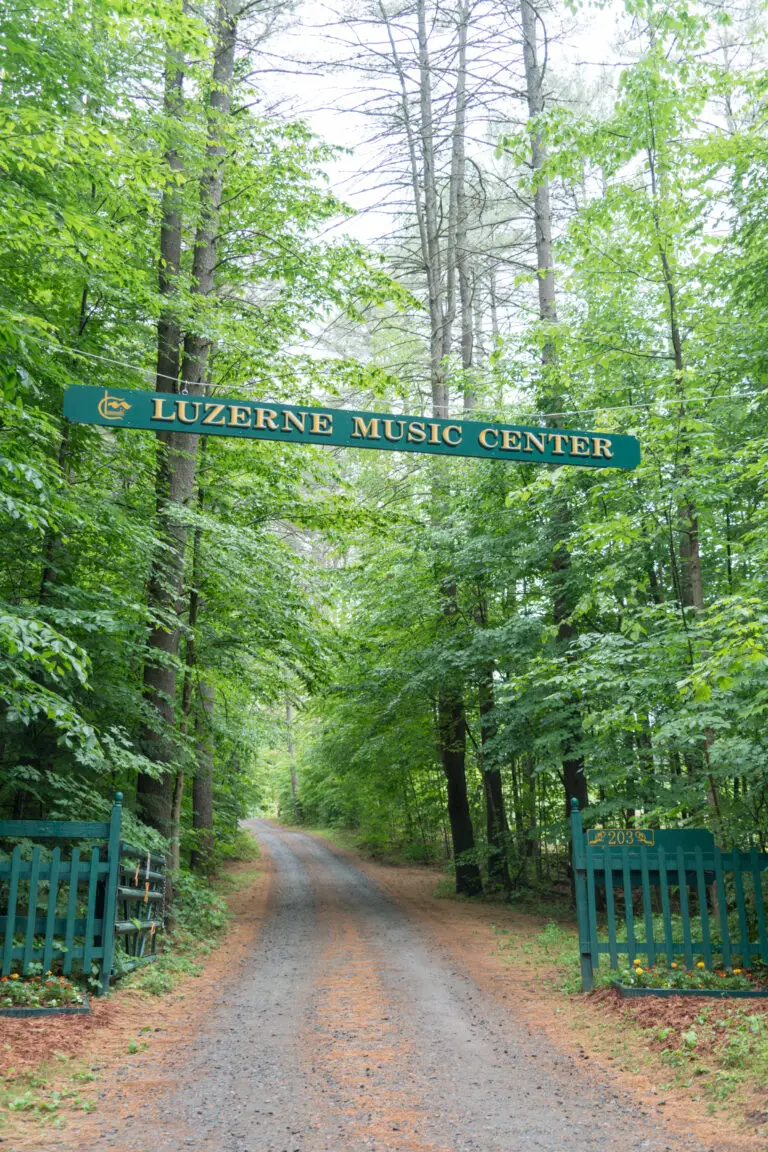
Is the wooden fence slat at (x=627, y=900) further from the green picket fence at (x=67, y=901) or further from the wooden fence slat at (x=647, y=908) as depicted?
the green picket fence at (x=67, y=901)

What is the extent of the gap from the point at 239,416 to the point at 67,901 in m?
4.78

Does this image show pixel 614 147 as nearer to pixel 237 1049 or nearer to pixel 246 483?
pixel 246 483

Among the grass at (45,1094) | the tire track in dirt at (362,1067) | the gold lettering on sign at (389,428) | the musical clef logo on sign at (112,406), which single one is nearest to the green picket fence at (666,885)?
the tire track in dirt at (362,1067)

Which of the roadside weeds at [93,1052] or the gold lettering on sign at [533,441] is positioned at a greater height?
the gold lettering on sign at [533,441]

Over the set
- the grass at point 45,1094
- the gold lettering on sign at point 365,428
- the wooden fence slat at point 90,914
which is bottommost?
the grass at point 45,1094

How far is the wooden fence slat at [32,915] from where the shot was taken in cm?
695

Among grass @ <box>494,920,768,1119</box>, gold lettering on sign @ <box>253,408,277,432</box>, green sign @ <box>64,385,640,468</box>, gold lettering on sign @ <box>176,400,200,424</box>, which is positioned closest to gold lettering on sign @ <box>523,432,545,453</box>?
green sign @ <box>64,385,640,468</box>

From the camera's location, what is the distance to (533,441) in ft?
21.5

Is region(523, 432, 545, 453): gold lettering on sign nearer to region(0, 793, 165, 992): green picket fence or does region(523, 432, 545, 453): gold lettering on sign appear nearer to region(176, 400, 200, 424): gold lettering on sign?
region(176, 400, 200, 424): gold lettering on sign

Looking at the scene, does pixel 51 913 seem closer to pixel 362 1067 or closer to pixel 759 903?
pixel 362 1067

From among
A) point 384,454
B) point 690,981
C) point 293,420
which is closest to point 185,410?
point 293,420

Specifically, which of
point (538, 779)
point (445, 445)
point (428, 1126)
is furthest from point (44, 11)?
point (538, 779)

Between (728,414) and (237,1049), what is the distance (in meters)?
8.78

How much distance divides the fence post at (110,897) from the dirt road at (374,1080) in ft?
3.58
